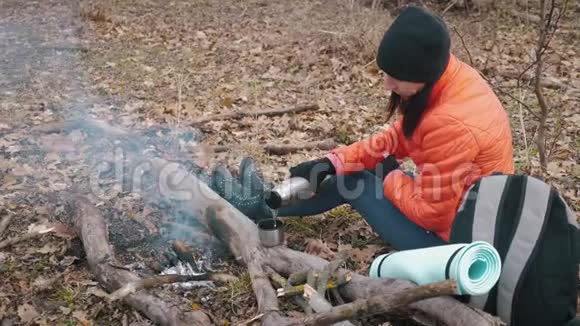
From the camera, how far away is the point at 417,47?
9.24 feet

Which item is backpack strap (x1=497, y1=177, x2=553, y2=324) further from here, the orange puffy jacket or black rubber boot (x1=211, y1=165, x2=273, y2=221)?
black rubber boot (x1=211, y1=165, x2=273, y2=221)

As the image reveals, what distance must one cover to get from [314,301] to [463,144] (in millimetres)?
979

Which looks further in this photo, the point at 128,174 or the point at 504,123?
the point at 128,174

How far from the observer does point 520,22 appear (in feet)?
30.1

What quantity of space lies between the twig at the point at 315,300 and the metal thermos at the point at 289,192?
75cm

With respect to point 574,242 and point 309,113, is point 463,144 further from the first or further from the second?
point 309,113

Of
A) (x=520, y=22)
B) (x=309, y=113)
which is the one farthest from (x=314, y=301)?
(x=520, y=22)

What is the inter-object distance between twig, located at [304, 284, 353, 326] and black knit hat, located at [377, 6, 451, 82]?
1.07 m

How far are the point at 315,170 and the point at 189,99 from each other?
10.7 ft

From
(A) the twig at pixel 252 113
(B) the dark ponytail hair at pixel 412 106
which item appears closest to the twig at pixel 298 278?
(B) the dark ponytail hair at pixel 412 106

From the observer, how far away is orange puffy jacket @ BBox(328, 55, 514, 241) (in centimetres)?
284

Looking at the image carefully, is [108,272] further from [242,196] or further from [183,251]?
[242,196]

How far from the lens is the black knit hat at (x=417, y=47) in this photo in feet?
9.24

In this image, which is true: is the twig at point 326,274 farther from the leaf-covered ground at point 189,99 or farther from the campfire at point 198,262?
the leaf-covered ground at point 189,99
